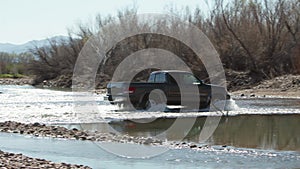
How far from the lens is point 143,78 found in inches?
2283

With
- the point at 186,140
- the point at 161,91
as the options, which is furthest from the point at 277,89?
the point at 186,140

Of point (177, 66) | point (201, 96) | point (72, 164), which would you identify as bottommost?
point (72, 164)

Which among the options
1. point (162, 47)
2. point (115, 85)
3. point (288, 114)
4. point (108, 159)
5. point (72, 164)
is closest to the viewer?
point (72, 164)

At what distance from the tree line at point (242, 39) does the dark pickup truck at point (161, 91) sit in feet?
86.0

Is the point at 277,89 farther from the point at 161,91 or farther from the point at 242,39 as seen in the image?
the point at 161,91

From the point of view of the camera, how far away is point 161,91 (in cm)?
2742

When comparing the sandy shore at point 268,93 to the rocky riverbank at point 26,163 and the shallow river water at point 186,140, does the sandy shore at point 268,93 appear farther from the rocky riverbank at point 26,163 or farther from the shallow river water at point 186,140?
the rocky riverbank at point 26,163

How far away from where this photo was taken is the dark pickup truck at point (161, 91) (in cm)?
2695

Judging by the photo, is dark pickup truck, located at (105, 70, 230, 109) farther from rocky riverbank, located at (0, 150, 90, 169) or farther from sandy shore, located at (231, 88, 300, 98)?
sandy shore, located at (231, 88, 300, 98)

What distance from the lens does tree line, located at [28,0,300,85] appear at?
180ft

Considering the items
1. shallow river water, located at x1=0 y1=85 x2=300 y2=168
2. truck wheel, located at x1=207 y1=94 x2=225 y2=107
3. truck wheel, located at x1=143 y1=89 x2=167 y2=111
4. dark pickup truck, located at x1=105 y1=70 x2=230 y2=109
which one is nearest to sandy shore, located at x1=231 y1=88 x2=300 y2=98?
truck wheel, located at x1=207 y1=94 x2=225 y2=107

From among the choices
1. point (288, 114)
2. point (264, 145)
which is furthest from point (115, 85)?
point (264, 145)

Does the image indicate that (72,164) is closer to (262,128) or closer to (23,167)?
(23,167)

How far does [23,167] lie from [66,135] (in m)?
5.80
